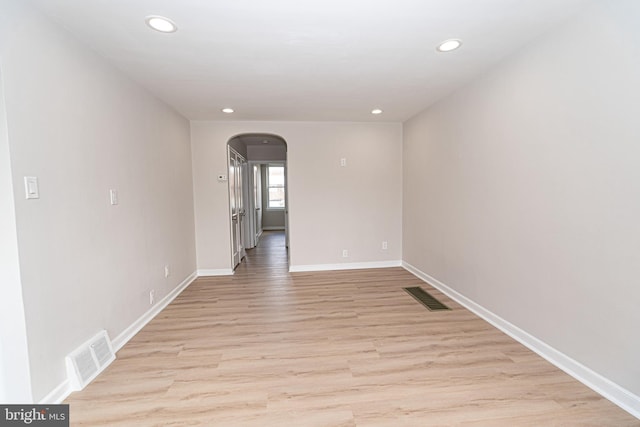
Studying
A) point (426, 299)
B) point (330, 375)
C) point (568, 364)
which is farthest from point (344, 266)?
point (568, 364)

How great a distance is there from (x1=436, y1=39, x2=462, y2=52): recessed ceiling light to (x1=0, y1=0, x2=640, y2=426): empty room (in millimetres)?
54

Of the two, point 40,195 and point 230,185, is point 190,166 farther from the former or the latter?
point 40,195

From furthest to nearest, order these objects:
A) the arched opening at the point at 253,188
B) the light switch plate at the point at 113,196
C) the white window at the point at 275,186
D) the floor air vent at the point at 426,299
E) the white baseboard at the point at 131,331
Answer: the white window at the point at 275,186 < the arched opening at the point at 253,188 < the floor air vent at the point at 426,299 < the light switch plate at the point at 113,196 < the white baseboard at the point at 131,331

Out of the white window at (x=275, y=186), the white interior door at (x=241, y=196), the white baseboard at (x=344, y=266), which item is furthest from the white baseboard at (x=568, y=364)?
the white window at (x=275, y=186)

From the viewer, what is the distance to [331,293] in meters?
3.49

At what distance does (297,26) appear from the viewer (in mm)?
1854

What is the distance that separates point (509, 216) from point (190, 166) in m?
4.11

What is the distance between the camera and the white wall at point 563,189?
1.54 metres

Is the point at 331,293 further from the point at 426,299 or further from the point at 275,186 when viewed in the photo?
the point at 275,186

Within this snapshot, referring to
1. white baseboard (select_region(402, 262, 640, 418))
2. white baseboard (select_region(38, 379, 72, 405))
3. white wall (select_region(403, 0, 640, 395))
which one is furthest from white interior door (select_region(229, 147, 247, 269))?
white baseboard (select_region(402, 262, 640, 418))

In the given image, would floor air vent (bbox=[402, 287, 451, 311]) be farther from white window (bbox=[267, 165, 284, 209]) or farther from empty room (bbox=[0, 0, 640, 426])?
white window (bbox=[267, 165, 284, 209])

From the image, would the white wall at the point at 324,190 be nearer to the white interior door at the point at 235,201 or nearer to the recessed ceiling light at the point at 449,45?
the white interior door at the point at 235,201

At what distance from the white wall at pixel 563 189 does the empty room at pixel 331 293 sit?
1 cm

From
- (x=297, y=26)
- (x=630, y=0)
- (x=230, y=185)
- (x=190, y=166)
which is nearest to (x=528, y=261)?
(x=630, y=0)
